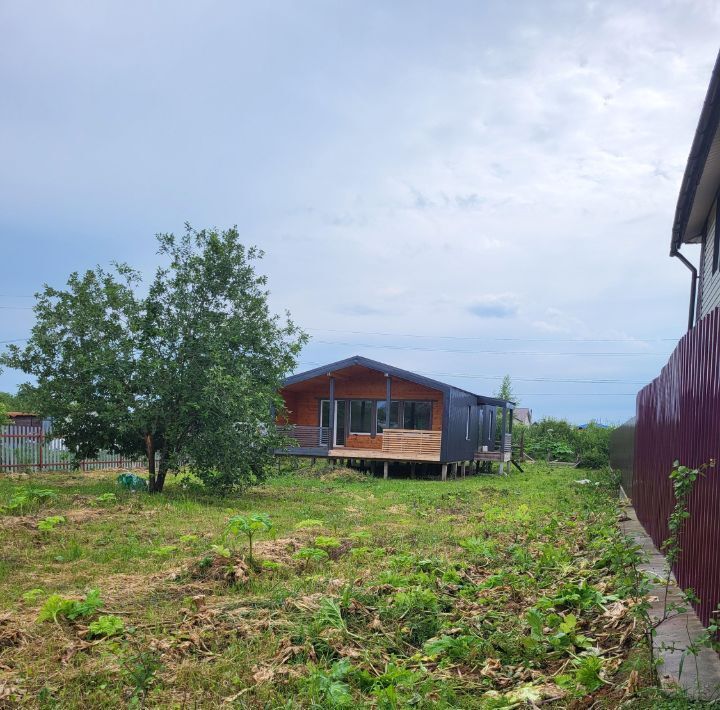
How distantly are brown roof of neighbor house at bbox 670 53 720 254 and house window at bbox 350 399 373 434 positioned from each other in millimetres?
16491

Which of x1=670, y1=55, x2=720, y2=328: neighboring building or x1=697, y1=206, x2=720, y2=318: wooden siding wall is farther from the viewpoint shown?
x1=697, y1=206, x2=720, y2=318: wooden siding wall

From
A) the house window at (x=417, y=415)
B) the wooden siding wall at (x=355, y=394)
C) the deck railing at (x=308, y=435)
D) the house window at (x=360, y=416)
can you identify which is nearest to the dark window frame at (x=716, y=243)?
the wooden siding wall at (x=355, y=394)

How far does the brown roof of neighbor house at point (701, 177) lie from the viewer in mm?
7914

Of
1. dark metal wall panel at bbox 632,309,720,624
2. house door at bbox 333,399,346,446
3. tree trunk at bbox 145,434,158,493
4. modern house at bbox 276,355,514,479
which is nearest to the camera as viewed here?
dark metal wall panel at bbox 632,309,720,624

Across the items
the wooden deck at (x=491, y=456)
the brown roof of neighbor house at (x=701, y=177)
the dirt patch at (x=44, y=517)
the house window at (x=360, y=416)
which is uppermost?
the brown roof of neighbor house at (x=701, y=177)

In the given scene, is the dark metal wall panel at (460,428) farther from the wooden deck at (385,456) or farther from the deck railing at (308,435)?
the deck railing at (308,435)

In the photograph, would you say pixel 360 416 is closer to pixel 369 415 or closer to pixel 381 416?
pixel 369 415

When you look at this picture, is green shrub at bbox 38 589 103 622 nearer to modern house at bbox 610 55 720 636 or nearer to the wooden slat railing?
modern house at bbox 610 55 720 636

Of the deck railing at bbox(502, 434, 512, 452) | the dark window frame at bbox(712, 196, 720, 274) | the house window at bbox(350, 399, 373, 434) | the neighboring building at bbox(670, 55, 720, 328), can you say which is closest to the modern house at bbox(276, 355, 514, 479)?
the house window at bbox(350, 399, 373, 434)

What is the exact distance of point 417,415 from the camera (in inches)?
1127

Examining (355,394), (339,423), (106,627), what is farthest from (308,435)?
(106,627)

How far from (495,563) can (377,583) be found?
6.07 ft

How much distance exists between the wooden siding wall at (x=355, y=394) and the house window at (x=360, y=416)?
21 centimetres

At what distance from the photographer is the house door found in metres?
29.4
